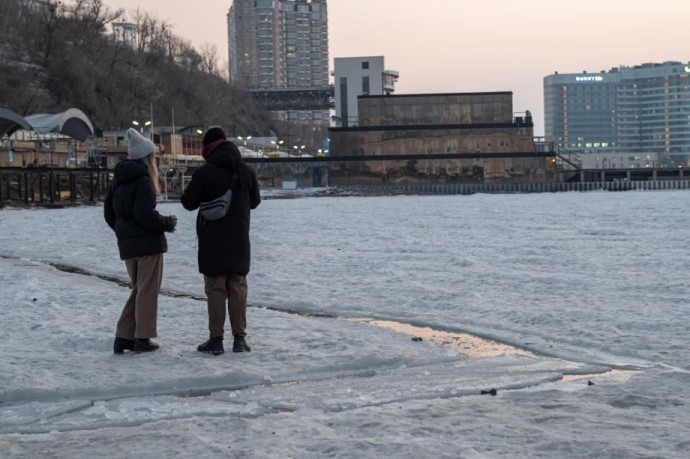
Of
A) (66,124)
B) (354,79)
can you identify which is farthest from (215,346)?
(354,79)

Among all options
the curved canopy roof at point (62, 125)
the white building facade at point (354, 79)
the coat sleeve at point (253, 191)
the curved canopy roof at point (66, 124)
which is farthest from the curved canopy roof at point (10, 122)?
the white building facade at point (354, 79)

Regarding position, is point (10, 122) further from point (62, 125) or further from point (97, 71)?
point (97, 71)

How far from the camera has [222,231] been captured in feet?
27.0

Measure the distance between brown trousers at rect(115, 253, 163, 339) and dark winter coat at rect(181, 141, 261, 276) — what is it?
46 cm

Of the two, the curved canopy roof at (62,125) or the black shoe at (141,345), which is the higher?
the curved canopy roof at (62,125)

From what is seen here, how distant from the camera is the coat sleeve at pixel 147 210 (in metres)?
8.26

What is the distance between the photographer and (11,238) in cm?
2558

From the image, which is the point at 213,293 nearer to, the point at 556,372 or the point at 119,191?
the point at 119,191

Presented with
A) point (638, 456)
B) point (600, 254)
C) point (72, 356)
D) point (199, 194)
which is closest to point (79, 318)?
point (72, 356)

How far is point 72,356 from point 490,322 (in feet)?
14.9

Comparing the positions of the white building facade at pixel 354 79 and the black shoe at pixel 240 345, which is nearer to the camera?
the black shoe at pixel 240 345

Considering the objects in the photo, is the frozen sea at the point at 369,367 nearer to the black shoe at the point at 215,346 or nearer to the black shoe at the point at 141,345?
the black shoe at the point at 215,346

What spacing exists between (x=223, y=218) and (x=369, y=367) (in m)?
1.79

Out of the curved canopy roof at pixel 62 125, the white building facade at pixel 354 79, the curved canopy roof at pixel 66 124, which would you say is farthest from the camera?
the white building facade at pixel 354 79
